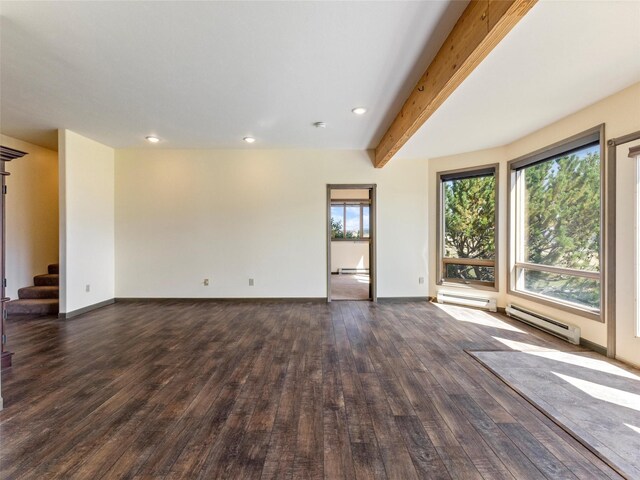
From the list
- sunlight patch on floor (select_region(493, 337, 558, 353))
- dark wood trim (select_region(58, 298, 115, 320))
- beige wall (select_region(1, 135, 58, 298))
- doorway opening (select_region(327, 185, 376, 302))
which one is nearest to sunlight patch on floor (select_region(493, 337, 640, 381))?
sunlight patch on floor (select_region(493, 337, 558, 353))

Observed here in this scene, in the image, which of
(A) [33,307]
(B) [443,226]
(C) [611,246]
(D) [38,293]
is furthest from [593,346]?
(D) [38,293]

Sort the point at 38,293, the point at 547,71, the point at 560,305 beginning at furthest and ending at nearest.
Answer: the point at 38,293, the point at 560,305, the point at 547,71

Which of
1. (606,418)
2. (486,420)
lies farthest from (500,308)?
(486,420)

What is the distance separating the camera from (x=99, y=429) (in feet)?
5.99

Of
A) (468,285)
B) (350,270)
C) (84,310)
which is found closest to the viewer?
(84,310)

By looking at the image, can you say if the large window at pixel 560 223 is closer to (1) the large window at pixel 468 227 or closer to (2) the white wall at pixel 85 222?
(1) the large window at pixel 468 227

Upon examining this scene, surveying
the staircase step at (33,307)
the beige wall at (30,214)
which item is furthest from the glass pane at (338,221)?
the staircase step at (33,307)

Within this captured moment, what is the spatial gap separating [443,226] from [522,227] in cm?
121

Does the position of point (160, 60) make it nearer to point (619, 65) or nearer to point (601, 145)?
point (619, 65)

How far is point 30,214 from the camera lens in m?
5.15

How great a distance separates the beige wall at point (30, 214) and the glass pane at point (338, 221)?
22.5 feet

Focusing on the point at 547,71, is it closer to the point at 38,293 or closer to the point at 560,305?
the point at 560,305

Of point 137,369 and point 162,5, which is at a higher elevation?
point 162,5

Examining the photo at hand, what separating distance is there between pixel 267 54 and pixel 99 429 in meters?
2.94
